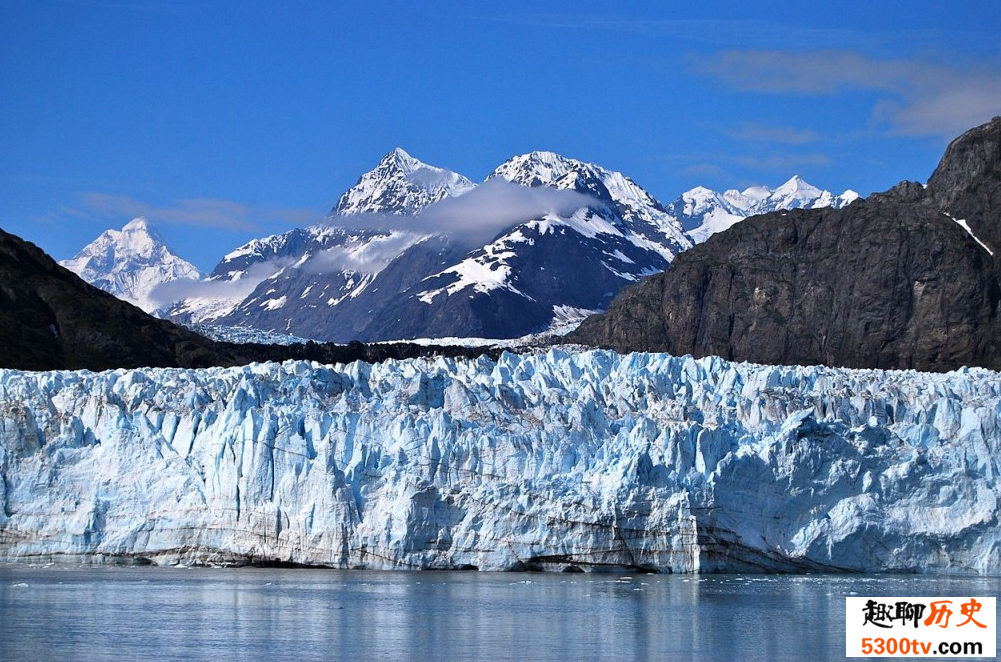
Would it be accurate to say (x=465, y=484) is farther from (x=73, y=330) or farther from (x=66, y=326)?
(x=66, y=326)

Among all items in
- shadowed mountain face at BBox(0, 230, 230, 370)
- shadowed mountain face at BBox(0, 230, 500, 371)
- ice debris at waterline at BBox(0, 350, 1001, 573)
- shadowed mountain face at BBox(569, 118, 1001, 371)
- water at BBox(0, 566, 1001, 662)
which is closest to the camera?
water at BBox(0, 566, 1001, 662)

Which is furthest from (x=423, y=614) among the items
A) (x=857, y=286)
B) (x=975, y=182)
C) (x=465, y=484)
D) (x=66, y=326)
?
(x=975, y=182)

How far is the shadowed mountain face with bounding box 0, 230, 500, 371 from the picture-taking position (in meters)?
108

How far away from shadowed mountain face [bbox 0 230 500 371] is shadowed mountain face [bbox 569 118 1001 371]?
4764 centimetres

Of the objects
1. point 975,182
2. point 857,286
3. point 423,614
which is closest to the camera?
point 423,614

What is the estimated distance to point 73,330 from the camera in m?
115

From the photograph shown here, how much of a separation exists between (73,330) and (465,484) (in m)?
75.1

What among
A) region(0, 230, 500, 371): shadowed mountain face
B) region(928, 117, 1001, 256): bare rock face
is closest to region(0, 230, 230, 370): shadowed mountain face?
region(0, 230, 500, 371): shadowed mountain face

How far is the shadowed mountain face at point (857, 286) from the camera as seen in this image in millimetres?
146250

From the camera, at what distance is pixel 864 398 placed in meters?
56.6

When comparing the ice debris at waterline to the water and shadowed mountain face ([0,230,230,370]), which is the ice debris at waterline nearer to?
the water

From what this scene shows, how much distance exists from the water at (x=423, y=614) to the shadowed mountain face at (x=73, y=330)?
57.5 metres

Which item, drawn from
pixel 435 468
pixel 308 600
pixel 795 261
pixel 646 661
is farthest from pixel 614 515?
pixel 795 261

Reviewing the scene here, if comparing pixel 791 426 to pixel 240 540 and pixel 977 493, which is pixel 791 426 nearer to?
pixel 977 493
